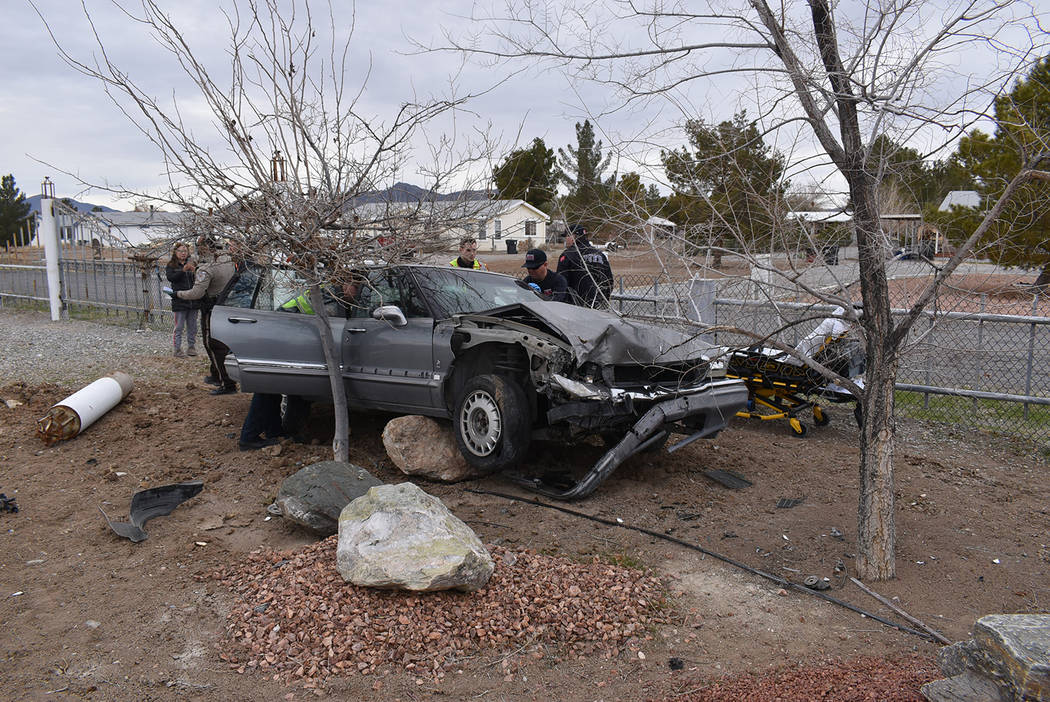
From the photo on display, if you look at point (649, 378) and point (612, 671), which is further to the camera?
point (649, 378)

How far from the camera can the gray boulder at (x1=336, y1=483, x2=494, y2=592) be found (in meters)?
3.99

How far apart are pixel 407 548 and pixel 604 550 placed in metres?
1.46

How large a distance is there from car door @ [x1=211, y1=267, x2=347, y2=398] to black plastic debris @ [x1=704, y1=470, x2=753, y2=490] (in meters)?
3.47

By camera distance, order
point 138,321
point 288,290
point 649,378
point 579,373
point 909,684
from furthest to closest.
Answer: point 138,321 < point 288,290 < point 649,378 < point 579,373 < point 909,684

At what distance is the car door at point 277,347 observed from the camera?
6828mm

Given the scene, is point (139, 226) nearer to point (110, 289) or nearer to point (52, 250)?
point (110, 289)

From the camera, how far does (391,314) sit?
6258 mm

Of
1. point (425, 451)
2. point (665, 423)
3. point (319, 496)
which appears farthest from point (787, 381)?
point (319, 496)

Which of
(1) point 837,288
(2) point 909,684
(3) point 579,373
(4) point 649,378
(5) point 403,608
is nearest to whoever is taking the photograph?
(2) point 909,684

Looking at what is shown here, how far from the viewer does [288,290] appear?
714 centimetres

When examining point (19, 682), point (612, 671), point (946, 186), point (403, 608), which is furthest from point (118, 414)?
point (946, 186)

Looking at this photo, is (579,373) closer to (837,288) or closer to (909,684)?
(837,288)

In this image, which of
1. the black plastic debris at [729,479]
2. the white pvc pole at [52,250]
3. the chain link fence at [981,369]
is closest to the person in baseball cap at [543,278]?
the chain link fence at [981,369]

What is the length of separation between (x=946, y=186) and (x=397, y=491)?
3704mm
